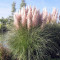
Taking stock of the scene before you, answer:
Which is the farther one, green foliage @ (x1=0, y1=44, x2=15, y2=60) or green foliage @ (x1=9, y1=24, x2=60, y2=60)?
green foliage @ (x1=0, y1=44, x2=15, y2=60)

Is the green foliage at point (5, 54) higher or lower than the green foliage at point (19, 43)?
lower

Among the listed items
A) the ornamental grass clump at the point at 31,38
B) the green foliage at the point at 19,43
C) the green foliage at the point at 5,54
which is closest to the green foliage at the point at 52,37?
the ornamental grass clump at the point at 31,38

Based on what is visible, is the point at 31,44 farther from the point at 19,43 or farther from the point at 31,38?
the point at 19,43

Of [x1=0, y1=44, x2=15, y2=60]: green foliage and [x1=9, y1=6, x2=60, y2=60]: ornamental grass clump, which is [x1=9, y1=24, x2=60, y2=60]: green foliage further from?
[x1=0, y1=44, x2=15, y2=60]: green foliage

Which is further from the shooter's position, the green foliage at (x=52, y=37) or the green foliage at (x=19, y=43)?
the green foliage at (x=52, y=37)

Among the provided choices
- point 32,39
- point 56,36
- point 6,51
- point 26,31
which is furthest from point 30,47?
point 56,36

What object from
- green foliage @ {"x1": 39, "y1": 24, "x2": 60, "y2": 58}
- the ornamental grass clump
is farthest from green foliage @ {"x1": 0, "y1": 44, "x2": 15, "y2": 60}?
green foliage @ {"x1": 39, "y1": 24, "x2": 60, "y2": 58}

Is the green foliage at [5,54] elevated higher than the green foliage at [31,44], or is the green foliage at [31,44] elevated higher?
the green foliage at [31,44]

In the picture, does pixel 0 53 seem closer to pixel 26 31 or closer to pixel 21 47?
pixel 21 47

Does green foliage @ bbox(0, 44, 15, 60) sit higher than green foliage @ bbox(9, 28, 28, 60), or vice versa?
green foliage @ bbox(9, 28, 28, 60)

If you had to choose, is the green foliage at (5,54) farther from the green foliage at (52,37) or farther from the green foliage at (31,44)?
the green foliage at (52,37)

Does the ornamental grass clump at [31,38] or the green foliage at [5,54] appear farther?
the green foliage at [5,54]

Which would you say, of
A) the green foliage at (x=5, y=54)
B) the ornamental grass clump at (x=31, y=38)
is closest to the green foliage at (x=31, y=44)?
the ornamental grass clump at (x=31, y=38)

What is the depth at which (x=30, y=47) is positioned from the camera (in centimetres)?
489
